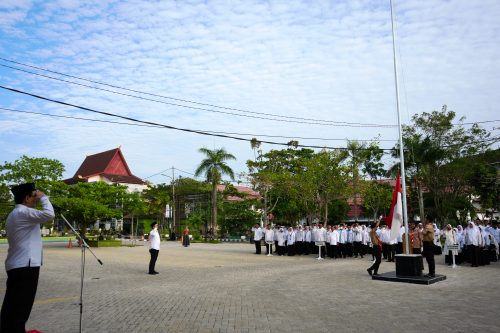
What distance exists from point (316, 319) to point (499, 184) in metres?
28.3

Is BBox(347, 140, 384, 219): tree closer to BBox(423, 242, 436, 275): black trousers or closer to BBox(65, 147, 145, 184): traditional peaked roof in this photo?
BBox(423, 242, 436, 275): black trousers

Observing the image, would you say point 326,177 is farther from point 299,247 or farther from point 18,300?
point 18,300

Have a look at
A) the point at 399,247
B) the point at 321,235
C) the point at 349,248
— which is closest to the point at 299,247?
the point at 321,235

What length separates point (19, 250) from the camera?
5273mm

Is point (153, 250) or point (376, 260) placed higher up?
point (153, 250)

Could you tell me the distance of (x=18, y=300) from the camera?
5137 millimetres

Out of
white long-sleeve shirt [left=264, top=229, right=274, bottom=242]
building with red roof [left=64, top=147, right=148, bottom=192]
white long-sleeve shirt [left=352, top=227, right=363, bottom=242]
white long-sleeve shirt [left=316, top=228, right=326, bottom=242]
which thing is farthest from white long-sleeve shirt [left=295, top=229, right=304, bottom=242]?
building with red roof [left=64, top=147, right=148, bottom=192]

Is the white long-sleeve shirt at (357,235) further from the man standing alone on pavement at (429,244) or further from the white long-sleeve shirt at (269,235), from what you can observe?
the man standing alone on pavement at (429,244)

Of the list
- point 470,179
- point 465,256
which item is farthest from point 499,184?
point 465,256

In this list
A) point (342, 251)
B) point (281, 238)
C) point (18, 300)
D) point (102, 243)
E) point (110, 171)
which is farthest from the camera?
point (110, 171)

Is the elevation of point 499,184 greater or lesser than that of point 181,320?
greater

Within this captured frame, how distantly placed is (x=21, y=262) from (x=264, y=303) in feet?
16.7

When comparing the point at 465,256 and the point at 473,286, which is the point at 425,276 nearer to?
the point at 473,286

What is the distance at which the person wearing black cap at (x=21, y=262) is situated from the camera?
509cm
